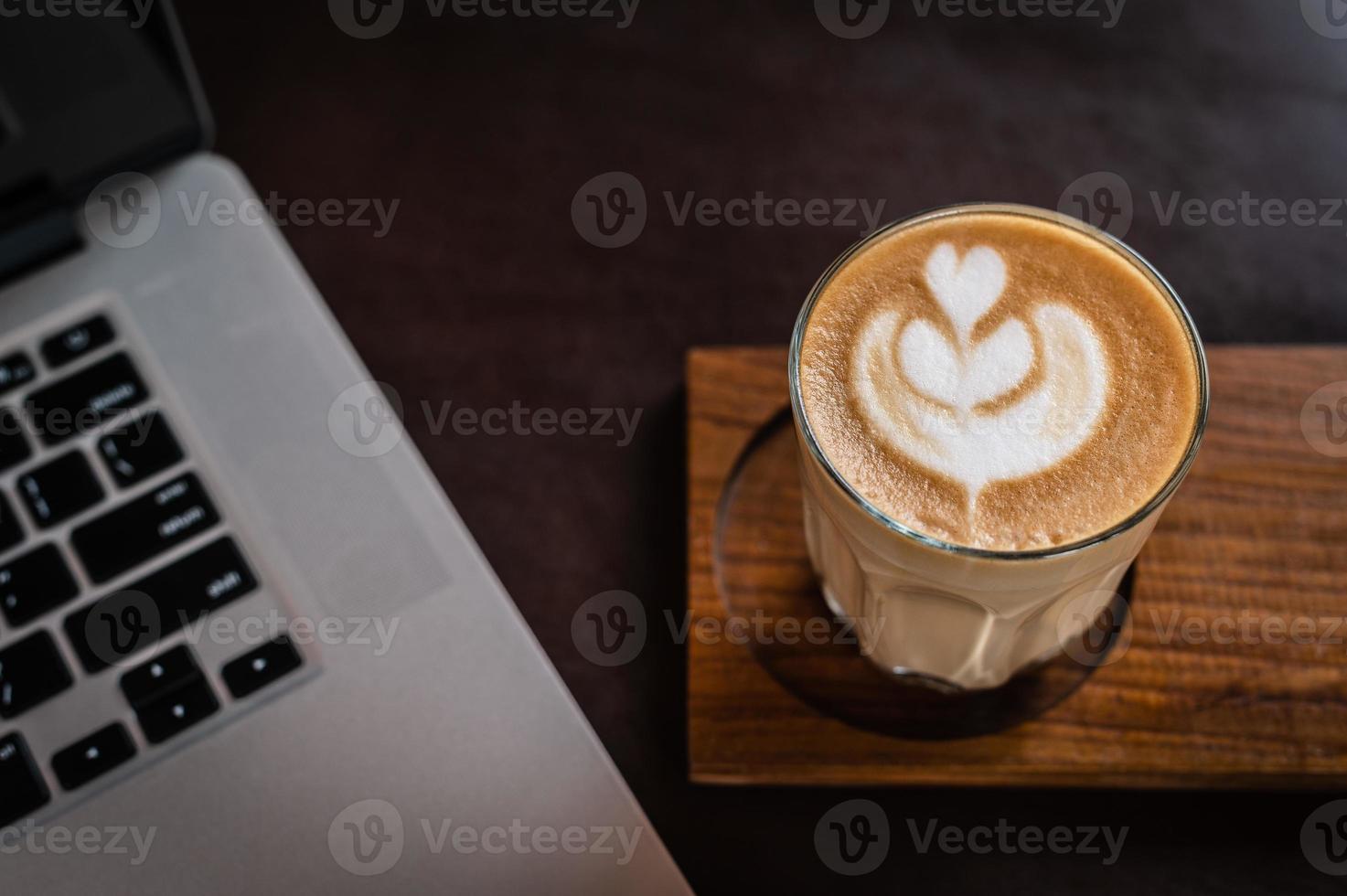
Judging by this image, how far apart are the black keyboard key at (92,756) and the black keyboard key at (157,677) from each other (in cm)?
1

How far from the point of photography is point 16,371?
48 centimetres

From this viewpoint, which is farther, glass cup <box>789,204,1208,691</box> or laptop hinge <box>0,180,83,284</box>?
laptop hinge <box>0,180,83,284</box>

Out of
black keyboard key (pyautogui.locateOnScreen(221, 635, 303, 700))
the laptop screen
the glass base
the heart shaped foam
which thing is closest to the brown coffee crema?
the heart shaped foam

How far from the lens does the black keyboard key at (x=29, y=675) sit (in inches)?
17.5

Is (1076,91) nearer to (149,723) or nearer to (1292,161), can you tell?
(1292,161)

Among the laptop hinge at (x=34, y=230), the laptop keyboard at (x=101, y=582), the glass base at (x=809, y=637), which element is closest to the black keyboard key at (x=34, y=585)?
the laptop keyboard at (x=101, y=582)

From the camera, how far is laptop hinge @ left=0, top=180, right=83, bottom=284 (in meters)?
0.53

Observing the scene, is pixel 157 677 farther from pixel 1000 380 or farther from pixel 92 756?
pixel 1000 380

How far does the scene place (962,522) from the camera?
0.40 meters

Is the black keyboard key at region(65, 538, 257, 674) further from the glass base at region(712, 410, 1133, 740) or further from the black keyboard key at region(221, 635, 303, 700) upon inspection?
the glass base at region(712, 410, 1133, 740)

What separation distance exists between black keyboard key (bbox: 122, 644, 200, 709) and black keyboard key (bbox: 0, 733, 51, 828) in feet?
0.14

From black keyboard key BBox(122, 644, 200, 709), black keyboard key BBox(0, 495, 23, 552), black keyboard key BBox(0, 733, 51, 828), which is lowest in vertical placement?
black keyboard key BBox(0, 733, 51, 828)

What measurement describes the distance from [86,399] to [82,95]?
140 millimetres

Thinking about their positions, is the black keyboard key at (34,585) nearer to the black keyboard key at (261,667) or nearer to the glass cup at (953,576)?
the black keyboard key at (261,667)
